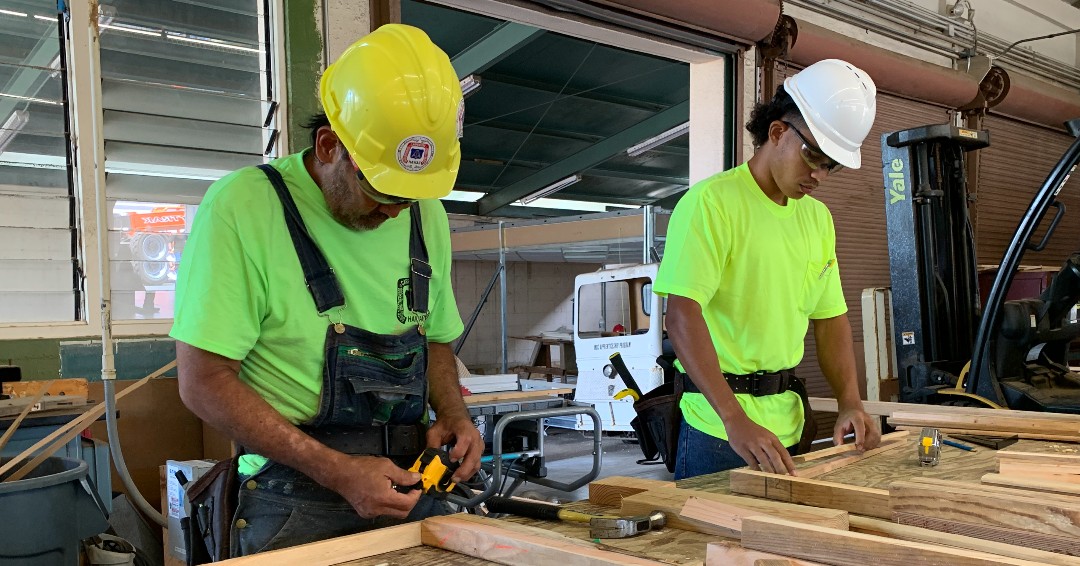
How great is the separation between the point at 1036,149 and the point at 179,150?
790 centimetres

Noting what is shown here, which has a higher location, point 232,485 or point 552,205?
point 552,205

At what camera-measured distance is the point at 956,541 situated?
1177mm

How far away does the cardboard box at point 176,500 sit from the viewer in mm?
3248

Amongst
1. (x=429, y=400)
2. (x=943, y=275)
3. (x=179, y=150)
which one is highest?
(x=179, y=150)

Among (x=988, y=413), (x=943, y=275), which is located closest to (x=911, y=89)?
(x=943, y=275)

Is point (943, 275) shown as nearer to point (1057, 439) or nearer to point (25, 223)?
point (1057, 439)

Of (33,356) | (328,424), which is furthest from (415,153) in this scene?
(33,356)

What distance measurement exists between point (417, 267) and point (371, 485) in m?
0.45

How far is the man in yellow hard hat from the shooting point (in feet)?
4.56

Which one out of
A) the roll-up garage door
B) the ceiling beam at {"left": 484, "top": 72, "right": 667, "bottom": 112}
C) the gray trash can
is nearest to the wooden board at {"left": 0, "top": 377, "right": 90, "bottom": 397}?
the gray trash can

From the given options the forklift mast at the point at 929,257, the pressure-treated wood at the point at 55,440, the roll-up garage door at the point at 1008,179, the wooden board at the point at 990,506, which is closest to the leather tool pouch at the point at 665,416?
the wooden board at the point at 990,506

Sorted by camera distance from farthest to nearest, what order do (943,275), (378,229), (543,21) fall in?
(943,275) → (543,21) → (378,229)

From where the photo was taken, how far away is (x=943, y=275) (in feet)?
14.8

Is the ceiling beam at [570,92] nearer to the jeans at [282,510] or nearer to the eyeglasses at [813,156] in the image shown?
the eyeglasses at [813,156]
